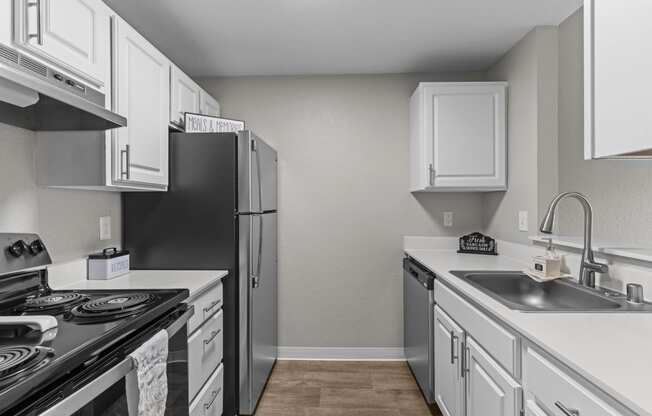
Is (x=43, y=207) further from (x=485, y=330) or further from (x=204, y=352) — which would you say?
(x=485, y=330)

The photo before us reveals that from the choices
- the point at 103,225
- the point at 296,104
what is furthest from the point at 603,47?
the point at 296,104

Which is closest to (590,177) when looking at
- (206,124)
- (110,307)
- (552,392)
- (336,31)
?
(552,392)

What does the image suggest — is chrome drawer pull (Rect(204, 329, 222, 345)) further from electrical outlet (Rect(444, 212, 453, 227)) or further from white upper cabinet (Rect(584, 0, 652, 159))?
electrical outlet (Rect(444, 212, 453, 227))

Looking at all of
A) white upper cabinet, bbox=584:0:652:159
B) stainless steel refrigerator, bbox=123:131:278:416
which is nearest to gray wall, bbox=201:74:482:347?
stainless steel refrigerator, bbox=123:131:278:416

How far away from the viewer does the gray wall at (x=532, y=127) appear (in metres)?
2.47

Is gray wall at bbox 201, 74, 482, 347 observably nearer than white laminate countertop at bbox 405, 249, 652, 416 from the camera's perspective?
No

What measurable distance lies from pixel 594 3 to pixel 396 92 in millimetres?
2256

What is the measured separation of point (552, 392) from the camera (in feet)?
3.59

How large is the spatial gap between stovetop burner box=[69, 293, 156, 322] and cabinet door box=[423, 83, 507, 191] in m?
2.08

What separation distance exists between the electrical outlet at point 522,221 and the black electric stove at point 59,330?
2098 millimetres

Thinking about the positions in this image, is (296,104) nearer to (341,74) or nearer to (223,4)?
(341,74)

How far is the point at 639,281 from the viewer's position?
5.17 feet

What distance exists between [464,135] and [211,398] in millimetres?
2327

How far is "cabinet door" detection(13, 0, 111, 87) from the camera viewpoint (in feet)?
4.24
